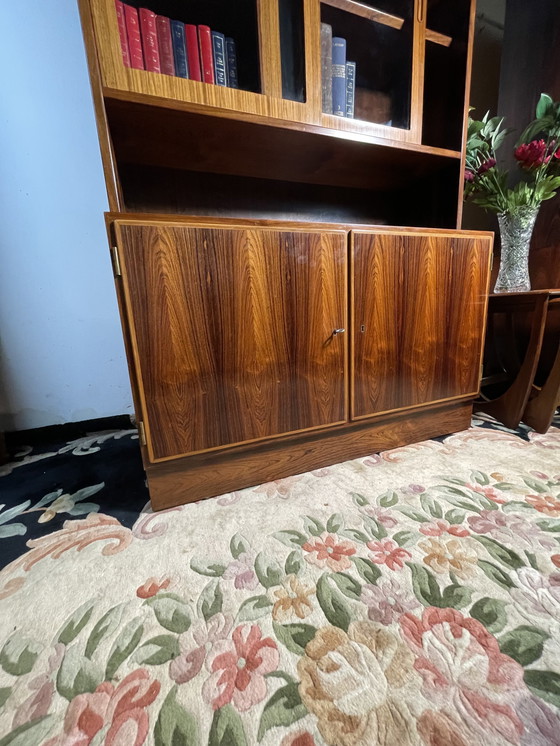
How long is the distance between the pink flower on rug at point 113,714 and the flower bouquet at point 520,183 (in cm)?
168

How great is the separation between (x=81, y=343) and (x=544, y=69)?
240 cm

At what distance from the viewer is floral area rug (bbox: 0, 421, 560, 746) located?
0.38 metres

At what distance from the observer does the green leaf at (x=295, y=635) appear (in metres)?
0.46

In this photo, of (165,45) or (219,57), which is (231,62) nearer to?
(219,57)

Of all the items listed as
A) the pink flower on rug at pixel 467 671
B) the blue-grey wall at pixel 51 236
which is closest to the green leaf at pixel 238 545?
the pink flower on rug at pixel 467 671

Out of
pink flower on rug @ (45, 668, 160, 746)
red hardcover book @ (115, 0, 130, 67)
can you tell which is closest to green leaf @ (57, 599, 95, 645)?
pink flower on rug @ (45, 668, 160, 746)

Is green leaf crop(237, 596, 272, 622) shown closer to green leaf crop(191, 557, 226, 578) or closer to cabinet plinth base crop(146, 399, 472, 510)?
green leaf crop(191, 557, 226, 578)

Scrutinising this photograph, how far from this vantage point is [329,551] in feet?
2.10

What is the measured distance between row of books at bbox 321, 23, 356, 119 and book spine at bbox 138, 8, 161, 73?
1.50 ft

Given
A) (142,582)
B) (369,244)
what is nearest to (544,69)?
(369,244)

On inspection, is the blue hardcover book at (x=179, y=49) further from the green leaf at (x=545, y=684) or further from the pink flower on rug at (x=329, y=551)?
the green leaf at (x=545, y=684)

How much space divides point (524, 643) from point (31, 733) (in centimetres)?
70

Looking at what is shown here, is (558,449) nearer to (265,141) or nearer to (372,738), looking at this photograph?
(372,738)

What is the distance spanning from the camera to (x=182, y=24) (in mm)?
750
